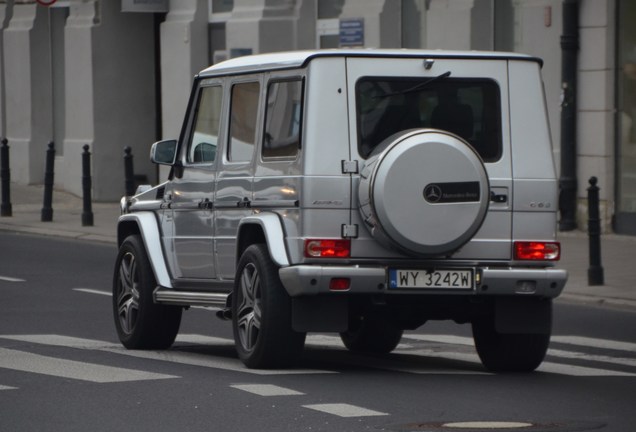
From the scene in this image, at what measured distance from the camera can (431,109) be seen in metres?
11.1

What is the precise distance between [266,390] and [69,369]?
5.16 ft

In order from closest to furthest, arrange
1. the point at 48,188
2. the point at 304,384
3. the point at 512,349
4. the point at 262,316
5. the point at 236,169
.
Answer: the point at 304,384
the point at 262,316
the point at 512,349
the point at 236,169
the point at 48,188

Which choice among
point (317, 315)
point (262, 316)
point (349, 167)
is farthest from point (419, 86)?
point (262, 316)

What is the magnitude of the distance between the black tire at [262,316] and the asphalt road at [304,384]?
12cm

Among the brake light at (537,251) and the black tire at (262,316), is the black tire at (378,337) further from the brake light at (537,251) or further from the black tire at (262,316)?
the brake light at (537,251)

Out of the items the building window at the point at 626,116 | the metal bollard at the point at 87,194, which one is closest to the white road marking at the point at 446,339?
the building window at the point at 626,116

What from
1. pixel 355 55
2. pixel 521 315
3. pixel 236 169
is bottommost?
pixel 521 315

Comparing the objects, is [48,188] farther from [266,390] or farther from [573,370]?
[266,390]

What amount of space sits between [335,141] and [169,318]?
2.36 meters

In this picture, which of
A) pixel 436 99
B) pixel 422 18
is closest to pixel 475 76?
pixel 436 99

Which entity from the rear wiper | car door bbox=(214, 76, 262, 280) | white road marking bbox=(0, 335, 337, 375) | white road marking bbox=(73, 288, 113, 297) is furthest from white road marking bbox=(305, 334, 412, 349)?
white road marking bbox=(73, 288, 113, 297)

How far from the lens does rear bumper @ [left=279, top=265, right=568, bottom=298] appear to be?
1054 cm

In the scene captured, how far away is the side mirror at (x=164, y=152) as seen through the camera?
12.6 m

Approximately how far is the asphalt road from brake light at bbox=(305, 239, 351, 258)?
2.33 ft
